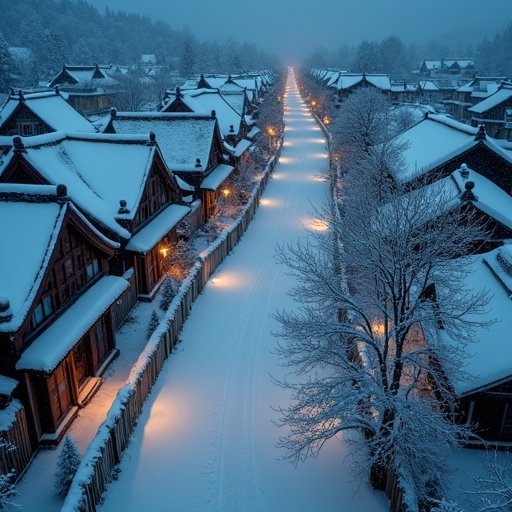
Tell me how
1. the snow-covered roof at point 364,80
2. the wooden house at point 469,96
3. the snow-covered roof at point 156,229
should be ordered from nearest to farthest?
the snow-covered roof at point 156,229
the wooden house at point 469,96
the snow-covered roof at point 364,80

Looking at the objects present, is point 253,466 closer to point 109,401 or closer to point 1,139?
point 109,401

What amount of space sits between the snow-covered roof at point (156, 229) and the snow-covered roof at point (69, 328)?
3.12m

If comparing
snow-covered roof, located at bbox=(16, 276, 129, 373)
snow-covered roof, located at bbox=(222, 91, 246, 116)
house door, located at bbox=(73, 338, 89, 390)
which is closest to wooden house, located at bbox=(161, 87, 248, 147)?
snow-covered roof, located at bbox=(222, 91, 246, 116)

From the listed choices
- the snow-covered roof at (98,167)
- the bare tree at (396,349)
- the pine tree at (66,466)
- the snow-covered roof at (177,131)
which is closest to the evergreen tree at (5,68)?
the snow-covered roof at (177,131)

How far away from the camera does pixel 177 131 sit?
105 ft

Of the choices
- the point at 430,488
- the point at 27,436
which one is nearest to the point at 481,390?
the point at 430,488

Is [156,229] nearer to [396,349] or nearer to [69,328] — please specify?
[69,328]

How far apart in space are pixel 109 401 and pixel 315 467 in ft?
23.3

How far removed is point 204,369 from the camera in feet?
58.0

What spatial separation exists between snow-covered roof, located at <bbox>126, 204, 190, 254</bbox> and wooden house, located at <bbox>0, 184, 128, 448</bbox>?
3875 millimetres

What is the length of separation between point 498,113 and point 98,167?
5702 cm

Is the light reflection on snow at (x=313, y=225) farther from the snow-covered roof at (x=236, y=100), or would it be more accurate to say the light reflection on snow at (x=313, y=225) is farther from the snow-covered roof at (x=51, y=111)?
the snow-covered roof at (x=51, y=111)

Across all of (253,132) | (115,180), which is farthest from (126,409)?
(253,132)

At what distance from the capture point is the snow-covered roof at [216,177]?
31.5m
